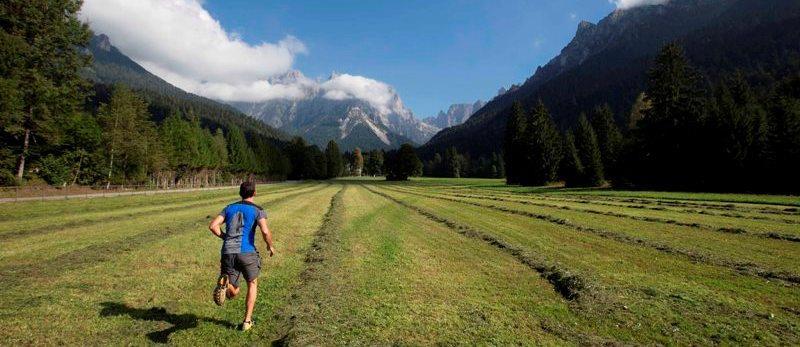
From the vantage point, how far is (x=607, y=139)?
3351 inches

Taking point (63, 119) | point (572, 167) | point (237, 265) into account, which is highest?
point (63, 119)

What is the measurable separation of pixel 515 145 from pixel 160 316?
3680 inches

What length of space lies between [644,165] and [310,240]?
2354 inches

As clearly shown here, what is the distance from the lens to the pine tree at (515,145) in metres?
93.2

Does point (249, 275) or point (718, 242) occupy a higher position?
point (249, 275)

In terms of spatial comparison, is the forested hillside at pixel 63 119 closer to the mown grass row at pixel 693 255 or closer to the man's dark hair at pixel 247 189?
the mown grass row at pixel 693 255

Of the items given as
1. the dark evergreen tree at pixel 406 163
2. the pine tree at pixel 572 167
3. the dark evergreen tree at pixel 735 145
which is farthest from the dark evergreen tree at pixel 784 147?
the dark evergreen tree at pixel 406 163

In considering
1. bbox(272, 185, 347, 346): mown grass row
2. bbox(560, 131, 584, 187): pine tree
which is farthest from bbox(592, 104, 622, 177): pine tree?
bbox(272, 185, 347, 346): mown grass row

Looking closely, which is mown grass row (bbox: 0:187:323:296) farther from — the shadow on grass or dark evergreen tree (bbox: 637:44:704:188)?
dark evergreen tree (bbox: 637:44:704:188)

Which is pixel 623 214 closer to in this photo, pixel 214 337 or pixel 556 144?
pixel 214 337

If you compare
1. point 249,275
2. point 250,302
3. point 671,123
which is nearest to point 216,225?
point 249,275

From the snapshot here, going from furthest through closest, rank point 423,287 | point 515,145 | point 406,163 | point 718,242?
point 406,163, point 515,145, point 718,242, point 423,287

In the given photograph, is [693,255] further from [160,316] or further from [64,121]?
[64,121]

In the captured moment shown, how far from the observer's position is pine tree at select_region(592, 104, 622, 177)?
7388 cm
